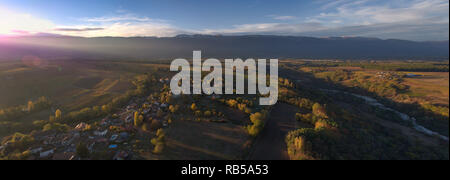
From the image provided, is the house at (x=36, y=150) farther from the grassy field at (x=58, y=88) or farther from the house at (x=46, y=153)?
the grassy field at (x=58, y=88)

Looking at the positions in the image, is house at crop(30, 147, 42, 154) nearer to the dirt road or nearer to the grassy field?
the grassy field

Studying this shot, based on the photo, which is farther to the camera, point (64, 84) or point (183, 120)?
point (64, 84)

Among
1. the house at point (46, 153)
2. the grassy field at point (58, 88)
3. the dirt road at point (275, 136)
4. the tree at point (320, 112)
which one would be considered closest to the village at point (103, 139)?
the house at point (46, 153)

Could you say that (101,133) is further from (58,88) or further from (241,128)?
(58,88)

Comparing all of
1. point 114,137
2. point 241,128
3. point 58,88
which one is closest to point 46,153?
point 114,137

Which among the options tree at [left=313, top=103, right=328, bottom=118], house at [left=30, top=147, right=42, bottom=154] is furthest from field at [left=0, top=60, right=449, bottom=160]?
house at [left=30, top=147, right=42, bottom=154]
